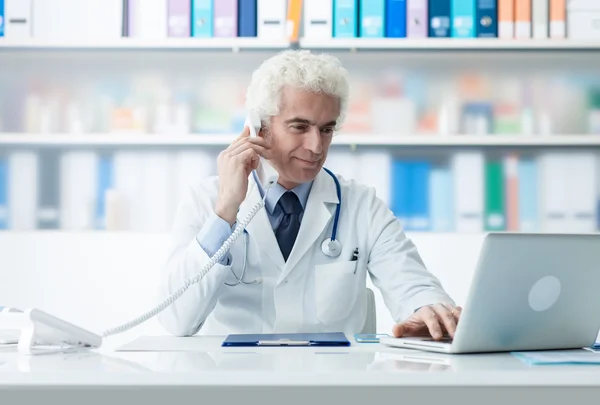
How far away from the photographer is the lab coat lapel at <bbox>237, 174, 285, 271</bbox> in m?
1.98

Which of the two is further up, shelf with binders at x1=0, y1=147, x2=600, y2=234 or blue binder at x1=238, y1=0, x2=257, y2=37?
blue binder at x1=238, y1=0, x2=257, y2=37

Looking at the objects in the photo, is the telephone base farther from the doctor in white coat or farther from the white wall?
the white wall

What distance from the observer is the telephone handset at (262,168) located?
1988mm

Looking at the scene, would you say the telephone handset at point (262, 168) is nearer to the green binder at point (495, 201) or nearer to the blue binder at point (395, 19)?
the blue binder at point (395, 19)

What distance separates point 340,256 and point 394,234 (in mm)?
176

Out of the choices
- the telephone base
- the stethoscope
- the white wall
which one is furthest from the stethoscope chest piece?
the white wall

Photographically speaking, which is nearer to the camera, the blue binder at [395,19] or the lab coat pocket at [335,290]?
the lab coat pocket at [335,290]

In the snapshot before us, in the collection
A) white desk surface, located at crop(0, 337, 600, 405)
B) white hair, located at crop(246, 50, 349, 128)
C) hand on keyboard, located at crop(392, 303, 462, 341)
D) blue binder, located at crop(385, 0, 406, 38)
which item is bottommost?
hand on keyboard, located at crop(392, 303, 462, 341)

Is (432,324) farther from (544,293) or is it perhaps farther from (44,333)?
(44,333)

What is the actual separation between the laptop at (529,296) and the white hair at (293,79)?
97cm

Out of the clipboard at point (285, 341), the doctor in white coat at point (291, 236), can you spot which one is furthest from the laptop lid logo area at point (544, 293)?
the doctor in white coat at point (291, 236)

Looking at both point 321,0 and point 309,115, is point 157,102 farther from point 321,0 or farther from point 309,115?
point 309,115

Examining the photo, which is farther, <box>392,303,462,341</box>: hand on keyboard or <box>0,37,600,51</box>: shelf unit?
<box>0,37,600,51</box>: shelf unit

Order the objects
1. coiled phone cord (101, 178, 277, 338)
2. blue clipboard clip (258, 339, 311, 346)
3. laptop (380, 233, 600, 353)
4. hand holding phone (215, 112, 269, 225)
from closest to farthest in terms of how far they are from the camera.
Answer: laptop (380, 233, 600, 353)
blue clipboard clip (258, 339, 311, 346)
coiled phone cord (101, 178, 277, 338)
hand holding phone (215, 112, 269, 225)
